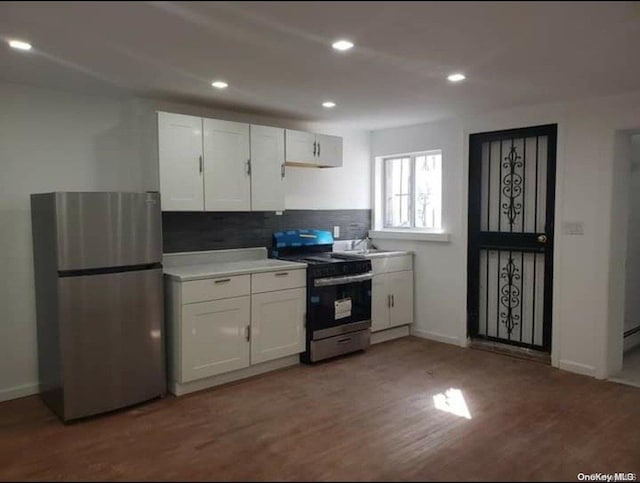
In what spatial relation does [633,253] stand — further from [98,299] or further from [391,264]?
[98,299]

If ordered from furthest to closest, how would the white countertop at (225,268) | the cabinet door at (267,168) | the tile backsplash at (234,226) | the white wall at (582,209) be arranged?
the cabinet door at (267,168) → the tile backsplash at (234,226) → the white wall at (582,209) → the white countertop at (225,268)

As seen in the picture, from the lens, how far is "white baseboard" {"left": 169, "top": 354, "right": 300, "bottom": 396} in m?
3.63

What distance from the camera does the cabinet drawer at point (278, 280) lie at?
3.95m

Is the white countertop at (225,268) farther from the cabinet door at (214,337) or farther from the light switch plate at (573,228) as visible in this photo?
the light switch plate at (573,228)

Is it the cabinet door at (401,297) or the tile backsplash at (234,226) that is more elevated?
the tile backsplash at (234,226)

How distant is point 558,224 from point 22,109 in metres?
4.34

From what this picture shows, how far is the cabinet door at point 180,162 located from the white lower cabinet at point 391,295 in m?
1.99

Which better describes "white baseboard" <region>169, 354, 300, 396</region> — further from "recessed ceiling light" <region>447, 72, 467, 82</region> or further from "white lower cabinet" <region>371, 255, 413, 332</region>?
"recessed ceiling light" <region>447, 72, 467, 82</region>

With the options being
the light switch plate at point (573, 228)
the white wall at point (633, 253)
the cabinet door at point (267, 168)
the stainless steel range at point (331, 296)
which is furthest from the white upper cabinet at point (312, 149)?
the white wall at point (633, 253)

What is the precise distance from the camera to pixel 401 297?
5.17 meters

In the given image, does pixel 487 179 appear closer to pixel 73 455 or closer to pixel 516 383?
pixel 516 383

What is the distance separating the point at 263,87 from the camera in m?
3.58

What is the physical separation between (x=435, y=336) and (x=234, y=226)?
2410 mm

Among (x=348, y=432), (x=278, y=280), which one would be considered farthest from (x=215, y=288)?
(x=348, y=432)
